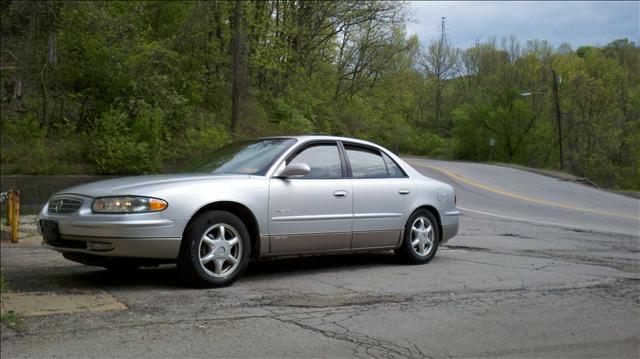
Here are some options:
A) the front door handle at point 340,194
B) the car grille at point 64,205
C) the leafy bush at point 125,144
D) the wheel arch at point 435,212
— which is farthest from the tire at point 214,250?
the leafy bush at point 125,144

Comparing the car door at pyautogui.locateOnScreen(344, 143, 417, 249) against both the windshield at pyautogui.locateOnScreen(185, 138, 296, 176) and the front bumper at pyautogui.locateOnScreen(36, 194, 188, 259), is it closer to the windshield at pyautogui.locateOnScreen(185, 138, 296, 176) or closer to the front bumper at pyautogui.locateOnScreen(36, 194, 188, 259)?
the windshield at pyautogui.locateOnScreen(185, 138, 296, 176)

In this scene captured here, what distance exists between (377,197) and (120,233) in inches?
123

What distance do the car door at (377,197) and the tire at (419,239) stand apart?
17 centimetres

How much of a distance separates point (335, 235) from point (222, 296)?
5.59ft

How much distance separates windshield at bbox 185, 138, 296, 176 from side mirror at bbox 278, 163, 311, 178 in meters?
0.20

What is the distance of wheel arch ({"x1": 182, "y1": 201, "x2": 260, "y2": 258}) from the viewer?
20.8 ft

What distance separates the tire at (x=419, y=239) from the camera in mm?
8156

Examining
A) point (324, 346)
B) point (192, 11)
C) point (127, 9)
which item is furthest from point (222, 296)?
point (192, 11)

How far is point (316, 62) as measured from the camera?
32219 millimetres

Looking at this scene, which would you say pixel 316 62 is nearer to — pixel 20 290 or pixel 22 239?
pixel 22 239

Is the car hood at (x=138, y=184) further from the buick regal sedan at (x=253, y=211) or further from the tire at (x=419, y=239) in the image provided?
the tire at (x=419, y=239)

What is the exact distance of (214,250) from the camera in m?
6.23

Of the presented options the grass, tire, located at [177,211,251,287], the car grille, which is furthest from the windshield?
the grass

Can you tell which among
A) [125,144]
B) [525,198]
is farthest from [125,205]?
[525,198]
